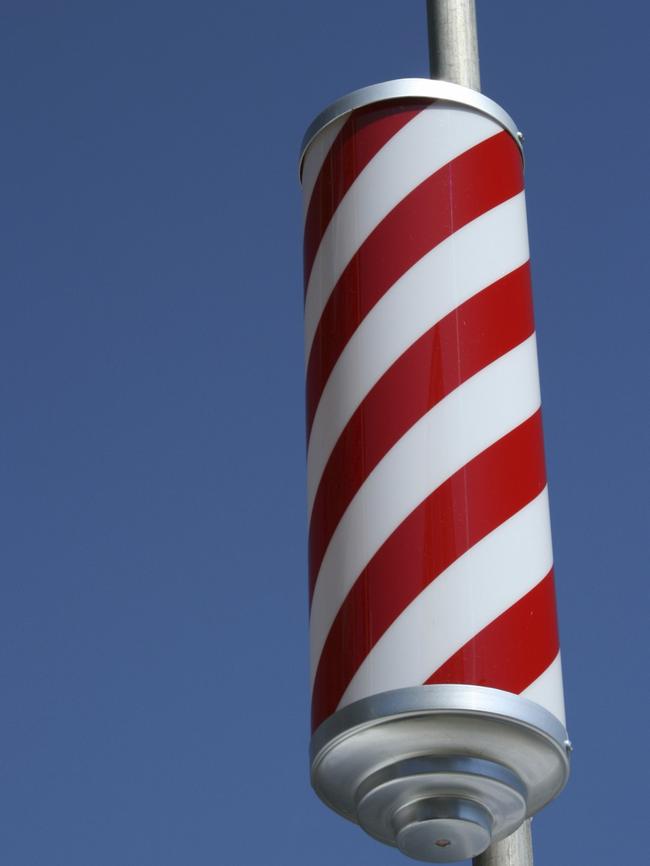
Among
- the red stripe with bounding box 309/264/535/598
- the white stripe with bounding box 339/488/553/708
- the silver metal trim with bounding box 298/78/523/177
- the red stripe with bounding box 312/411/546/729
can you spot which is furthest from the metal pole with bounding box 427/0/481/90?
the white stripe with bounding box 339/488/553/708

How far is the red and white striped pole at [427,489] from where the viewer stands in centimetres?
269

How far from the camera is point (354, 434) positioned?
2.89 metres

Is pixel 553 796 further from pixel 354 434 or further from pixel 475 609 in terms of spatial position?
pixel 354 434

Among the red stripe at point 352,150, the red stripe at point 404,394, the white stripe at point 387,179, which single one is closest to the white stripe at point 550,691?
the red stripe at point 404,394

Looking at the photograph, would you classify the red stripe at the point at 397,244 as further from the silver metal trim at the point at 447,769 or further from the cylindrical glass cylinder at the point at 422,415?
the silver metal trim at the point at 447,769

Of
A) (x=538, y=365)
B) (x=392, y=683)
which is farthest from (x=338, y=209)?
(x=392, y=683)

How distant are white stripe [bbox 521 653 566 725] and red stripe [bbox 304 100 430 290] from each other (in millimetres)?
832

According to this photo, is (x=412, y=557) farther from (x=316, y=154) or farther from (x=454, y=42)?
(x=454, y=42)

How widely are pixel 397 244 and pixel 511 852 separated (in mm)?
1048

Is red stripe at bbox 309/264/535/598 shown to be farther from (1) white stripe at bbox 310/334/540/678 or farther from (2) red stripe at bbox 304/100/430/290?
(2) red stripe at bbox 304/100/430/290

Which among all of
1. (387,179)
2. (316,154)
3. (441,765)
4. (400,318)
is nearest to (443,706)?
(441,765)

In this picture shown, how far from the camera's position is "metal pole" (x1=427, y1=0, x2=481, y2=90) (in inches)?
141

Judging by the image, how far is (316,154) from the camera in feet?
10.6

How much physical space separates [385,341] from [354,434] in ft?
0.51
